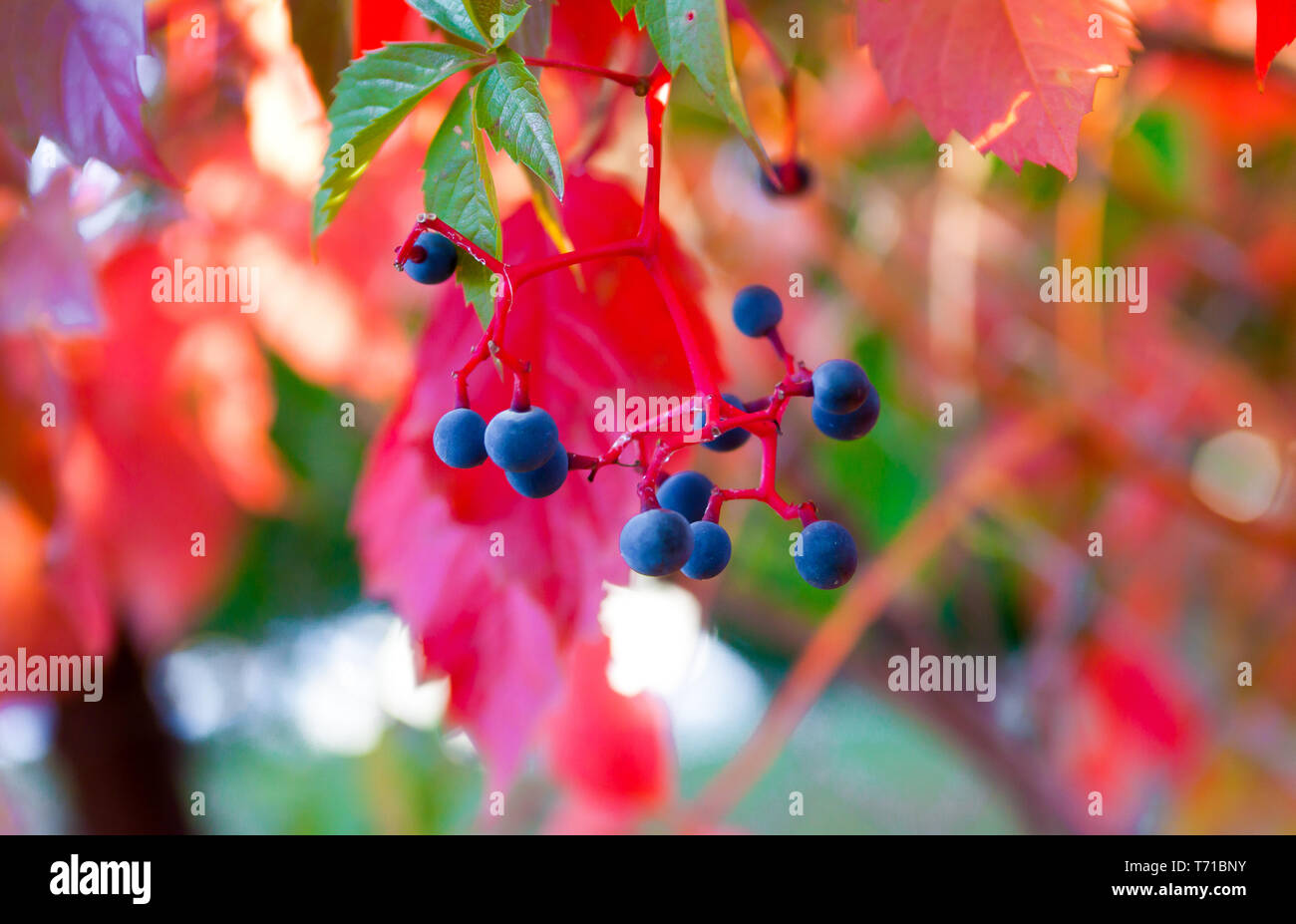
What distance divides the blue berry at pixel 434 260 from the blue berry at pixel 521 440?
8cm

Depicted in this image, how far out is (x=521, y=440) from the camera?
34 centimetres

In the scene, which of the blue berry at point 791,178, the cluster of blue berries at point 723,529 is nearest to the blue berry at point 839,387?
the cluster of blue berries at point 723,529

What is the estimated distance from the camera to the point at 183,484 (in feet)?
3.68

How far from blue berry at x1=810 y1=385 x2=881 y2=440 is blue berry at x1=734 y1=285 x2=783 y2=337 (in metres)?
0.08

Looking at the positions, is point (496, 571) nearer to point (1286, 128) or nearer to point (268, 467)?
point (268, 467)

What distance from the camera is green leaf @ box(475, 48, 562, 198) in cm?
32

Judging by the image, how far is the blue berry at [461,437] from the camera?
1.22 feet

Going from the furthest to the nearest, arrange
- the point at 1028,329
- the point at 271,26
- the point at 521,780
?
the point at 521,780, the point at 1028,329, the point at 271,26

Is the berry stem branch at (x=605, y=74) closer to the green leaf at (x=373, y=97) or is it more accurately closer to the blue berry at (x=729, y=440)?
the green leaf at (x=373, y=97)

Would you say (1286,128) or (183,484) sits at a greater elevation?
(1286,128)

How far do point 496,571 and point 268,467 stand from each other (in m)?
0.84

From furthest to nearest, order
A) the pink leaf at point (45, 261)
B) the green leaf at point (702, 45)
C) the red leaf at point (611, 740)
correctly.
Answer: the red leaf at point (611, 740) → the pink leaf at point (45, 261) → the green leaf at point (702, 45)

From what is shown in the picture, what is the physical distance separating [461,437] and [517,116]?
4.9 inches
